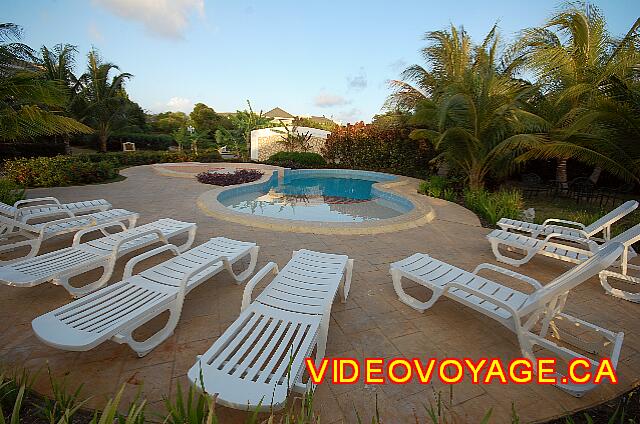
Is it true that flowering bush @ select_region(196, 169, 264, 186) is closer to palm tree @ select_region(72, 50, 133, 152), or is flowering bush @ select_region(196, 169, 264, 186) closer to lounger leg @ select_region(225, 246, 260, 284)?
lounger leg @ select_region(225, 246, 260, 284)

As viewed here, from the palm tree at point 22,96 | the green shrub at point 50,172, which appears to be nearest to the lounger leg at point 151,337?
the palm tree at point 22,96

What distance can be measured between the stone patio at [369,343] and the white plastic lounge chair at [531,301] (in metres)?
0.21

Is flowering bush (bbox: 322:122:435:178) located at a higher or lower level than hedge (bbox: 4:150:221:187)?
higher

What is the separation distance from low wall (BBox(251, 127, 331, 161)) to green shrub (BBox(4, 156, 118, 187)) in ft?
40.4

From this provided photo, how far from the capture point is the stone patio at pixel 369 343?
214 centimetres

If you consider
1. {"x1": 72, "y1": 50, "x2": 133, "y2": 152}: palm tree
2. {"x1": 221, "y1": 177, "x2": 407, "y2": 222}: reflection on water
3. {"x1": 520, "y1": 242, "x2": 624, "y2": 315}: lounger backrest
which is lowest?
{"x1": 221, "y1": 177, "x2": 407, "y2": 222}: reflection on water

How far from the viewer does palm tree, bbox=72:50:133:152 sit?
19328 millimetres

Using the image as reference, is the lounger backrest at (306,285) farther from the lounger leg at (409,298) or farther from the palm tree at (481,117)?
the palm tree at (481,117)

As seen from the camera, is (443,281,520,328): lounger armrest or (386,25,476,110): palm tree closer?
(443,281,520,328): lounger armrest

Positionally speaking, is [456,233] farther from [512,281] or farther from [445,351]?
[445,351]

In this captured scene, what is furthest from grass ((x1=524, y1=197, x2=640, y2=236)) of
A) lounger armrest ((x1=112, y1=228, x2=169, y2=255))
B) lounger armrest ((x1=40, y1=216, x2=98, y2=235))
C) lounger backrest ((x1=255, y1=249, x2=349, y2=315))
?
lounger armrest ((x1=40, y1=216, x2=98, y2=235))

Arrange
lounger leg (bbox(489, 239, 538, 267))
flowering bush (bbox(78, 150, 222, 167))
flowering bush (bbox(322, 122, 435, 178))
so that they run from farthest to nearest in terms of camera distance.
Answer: flowering bush (bbox(78, 150, 222, 167))
flowering bush (bbox(322, 122, 435, 178))
lounger leg (bbox(489, 239, 538, 267))

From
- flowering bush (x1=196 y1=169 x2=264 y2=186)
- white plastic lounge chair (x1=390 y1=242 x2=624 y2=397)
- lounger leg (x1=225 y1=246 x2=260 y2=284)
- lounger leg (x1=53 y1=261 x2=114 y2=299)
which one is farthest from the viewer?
flowering bush (x1=196 y1=169 x2=264 y2=186)

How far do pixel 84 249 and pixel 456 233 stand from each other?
619cm
